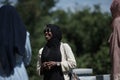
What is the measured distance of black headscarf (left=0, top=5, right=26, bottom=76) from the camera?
7062 millimetres

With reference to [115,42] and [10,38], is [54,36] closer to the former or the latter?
[115,42]

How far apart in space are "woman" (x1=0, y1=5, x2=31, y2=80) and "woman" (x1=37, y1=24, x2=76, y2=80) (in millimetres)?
1113

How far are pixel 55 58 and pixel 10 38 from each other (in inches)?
55.4

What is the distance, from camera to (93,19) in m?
47.9

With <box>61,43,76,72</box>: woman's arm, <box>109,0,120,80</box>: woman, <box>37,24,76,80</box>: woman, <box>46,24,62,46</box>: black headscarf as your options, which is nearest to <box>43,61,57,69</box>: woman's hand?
<box>37,24,76,80</box>: woman

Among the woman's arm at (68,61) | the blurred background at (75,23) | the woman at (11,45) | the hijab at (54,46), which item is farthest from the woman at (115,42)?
the blurred background at (75,23)

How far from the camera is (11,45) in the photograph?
7.07 m

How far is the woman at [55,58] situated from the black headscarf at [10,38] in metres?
1.24

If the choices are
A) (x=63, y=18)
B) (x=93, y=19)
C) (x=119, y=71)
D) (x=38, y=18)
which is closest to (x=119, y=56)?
(x=119, y=71)

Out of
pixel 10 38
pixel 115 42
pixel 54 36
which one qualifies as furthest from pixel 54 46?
pixel 10 38

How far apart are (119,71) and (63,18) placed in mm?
47958

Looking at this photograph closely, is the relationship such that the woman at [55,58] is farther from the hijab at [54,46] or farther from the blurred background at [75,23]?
the blurred background at [75,23]

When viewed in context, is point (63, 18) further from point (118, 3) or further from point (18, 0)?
point (118, 3)

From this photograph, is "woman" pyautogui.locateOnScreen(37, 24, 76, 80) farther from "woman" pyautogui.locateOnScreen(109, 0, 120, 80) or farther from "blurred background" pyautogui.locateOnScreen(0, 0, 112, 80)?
"blurred background" pyautogui.locateOnScreen(0, 0, 112, 80)
